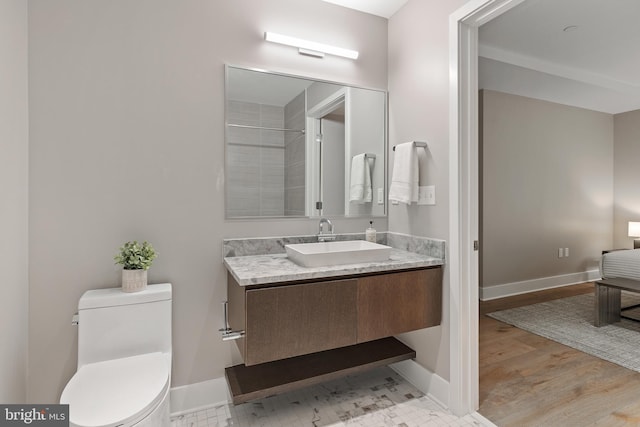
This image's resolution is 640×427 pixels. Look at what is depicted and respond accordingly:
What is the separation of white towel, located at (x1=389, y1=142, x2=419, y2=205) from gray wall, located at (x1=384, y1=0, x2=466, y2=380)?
3.1 inches

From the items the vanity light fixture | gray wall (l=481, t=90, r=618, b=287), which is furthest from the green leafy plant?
gray wall (l=481, t=90, r=618, b=287)

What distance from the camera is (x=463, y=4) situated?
176 centimetres

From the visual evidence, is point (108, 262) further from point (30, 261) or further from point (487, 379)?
point (487, 379)

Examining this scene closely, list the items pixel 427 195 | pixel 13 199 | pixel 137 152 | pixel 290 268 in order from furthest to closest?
pixel 427 195 < pixel 137 152 < pixel 290 268 < pixel 13 199

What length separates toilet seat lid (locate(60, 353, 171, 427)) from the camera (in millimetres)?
1132

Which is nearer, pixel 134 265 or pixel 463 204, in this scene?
pixel 134 265

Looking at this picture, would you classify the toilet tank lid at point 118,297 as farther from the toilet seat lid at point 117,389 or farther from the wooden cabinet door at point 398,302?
the wooden cabinet door at point 398,302

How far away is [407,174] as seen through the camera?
2.05 m

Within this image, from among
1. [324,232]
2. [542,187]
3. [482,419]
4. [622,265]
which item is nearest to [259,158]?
[324,232]

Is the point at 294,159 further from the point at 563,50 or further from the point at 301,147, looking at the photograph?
the point at 563,50

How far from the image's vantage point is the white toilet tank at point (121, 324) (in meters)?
1.54

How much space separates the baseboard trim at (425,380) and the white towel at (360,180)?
44.6 inches

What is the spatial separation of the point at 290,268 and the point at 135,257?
2.49 feet
